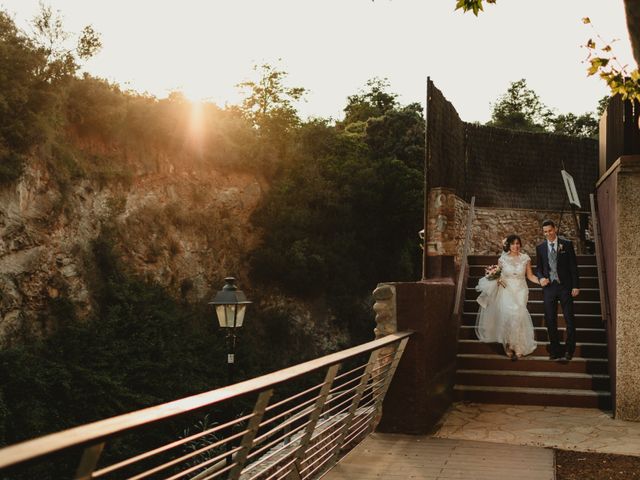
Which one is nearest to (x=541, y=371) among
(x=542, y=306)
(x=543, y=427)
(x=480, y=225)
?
(x=543, y=427)

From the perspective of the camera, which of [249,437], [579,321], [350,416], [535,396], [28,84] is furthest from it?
[28,84]

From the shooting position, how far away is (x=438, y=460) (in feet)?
19.3

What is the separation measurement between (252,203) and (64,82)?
924cm

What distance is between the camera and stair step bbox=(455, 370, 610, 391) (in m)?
8.64

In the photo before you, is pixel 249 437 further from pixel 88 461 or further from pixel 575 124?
pixel 575 124

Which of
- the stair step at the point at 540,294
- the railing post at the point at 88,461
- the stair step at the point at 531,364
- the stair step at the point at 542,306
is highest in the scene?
the stair step at the point at 540,294

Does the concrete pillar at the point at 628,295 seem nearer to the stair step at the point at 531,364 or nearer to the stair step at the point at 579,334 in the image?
the stair step at the point at 531,364

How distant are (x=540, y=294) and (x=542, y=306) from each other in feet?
1.44

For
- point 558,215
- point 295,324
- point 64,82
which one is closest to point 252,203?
point 295,324

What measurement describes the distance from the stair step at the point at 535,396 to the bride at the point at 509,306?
0.71 metres

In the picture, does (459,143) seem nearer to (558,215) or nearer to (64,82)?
(558,215)

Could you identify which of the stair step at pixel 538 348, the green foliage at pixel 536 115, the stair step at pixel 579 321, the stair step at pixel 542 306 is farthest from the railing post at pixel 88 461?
the green foliage at pixel 536 115

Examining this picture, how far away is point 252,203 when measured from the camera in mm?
26734

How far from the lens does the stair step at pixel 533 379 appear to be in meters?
8.64
